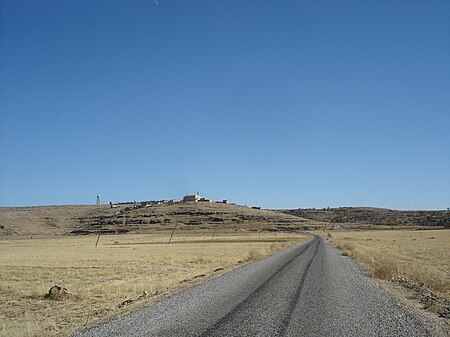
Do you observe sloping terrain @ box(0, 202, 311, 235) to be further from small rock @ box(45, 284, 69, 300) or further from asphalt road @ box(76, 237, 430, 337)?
Answer: asphalt road @ box(76, 237, 430, 337)

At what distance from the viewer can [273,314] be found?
42.0 feet

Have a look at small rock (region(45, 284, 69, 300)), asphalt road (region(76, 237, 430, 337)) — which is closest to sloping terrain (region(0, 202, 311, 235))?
small rock (region(45, 284, 69, 300))

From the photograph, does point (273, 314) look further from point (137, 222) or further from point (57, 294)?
point (137, 222)

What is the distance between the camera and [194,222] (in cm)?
17300

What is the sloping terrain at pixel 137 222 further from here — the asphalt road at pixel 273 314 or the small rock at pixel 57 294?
the asphalt road at pixel 273 314

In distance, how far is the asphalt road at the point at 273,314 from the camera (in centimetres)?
1086

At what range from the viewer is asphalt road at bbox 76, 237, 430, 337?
10859 mm

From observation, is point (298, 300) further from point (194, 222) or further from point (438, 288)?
point (194, 222)

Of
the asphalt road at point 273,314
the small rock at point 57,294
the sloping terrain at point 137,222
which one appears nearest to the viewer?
the asphalt road at point 273,314

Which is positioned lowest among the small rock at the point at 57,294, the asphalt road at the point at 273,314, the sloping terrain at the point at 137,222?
the small rock at the point at 57,294

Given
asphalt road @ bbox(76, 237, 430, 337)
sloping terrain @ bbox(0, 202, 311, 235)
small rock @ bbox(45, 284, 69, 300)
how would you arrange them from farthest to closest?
sloping terrain @ bbox(0, 202, 311, 235), small rock @ bbox(45, 284, 69, 300), asphalt road @ bbox(76, 237, 430, 337)

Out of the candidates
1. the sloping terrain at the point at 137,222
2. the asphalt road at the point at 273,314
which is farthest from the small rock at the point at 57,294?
the sloping terrain at the point at 137,222

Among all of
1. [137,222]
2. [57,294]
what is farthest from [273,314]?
[137,222]

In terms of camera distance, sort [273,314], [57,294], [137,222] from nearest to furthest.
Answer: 1. [273,314]
2. [57,294]
3. [137,222]
